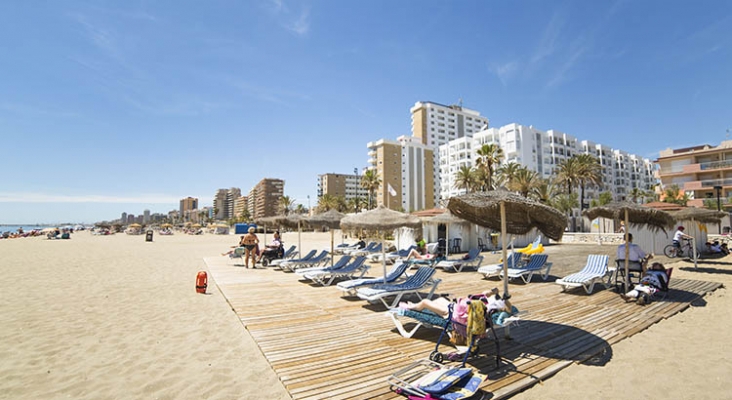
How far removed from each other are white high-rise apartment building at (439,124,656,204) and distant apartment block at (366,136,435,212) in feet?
18.3

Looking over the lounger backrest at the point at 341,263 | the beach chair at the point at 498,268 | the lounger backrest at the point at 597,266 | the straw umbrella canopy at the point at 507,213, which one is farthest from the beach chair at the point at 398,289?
the lounger backrest at the point at 597,266

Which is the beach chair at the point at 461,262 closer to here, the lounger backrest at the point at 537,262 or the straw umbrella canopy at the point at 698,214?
the lounger backrest at the point at 537,262

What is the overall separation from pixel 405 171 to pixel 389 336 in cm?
8348

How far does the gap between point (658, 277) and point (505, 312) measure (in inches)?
212

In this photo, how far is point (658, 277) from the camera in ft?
26.9

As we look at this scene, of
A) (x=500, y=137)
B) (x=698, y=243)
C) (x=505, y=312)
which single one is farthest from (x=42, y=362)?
(x=500, y=137)

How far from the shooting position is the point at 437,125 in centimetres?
9888

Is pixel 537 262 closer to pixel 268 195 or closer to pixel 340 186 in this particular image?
pixel 340 186

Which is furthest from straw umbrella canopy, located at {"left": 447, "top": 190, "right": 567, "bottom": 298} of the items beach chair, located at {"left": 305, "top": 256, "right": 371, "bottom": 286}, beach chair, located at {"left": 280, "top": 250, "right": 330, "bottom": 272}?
beach chair, located at {"left": 280, "top": 250, "right": 330, "bottom": 272}

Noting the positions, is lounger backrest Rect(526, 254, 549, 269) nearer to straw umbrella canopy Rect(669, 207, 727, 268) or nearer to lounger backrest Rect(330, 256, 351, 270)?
lounger backrest Rect(330, 256, 351, 270)

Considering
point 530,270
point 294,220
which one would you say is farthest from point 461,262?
point 294,220

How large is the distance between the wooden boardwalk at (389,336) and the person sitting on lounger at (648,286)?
24cm

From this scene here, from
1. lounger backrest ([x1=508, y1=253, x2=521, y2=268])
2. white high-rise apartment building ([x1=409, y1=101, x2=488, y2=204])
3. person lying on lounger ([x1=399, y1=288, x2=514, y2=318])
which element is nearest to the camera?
person lying on lounger ([x1=399, y1=288, x2=514, y2=318])

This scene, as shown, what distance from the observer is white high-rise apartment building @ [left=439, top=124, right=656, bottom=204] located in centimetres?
7000
